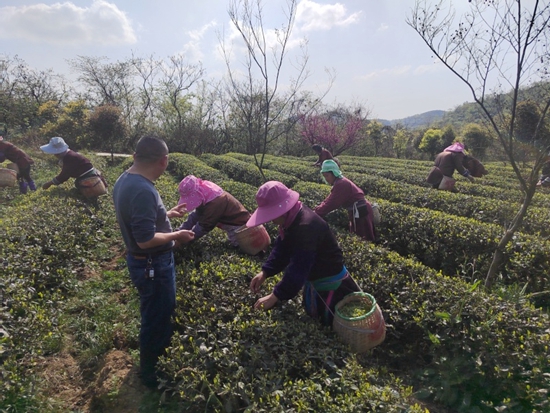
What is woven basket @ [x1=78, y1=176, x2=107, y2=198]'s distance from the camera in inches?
271

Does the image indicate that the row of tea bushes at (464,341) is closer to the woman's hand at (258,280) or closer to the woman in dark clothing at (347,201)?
the woman's hand at (258,280)

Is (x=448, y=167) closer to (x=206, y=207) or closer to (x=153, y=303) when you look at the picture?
(x=206, y=207)

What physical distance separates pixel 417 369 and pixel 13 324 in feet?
11.2

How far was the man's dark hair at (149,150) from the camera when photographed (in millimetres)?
2568

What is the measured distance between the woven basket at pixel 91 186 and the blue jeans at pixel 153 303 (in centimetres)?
488

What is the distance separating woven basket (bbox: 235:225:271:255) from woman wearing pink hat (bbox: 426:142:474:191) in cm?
635

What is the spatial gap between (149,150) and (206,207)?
140 centimetres

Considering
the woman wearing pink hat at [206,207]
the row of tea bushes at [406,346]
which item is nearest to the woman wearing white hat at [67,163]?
the woman wearing pink hat at [206,207]

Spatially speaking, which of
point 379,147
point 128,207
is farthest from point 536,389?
point 379,147

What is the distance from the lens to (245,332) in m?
2.52

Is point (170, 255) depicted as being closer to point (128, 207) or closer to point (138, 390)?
point (128, 207)

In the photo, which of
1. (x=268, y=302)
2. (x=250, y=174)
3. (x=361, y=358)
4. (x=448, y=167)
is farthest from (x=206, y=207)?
(x=250, y=174)

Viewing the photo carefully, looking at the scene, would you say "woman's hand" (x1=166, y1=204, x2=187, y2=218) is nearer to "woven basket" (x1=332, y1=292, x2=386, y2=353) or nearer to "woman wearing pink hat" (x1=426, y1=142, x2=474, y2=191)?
"woven basket" (x1=332, y1=292, x2=386, y2=353)

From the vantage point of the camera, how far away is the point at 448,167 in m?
8.66
